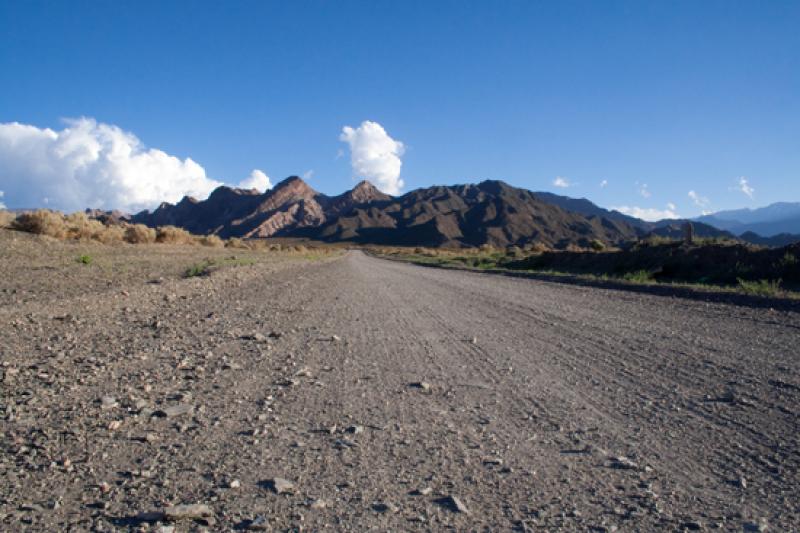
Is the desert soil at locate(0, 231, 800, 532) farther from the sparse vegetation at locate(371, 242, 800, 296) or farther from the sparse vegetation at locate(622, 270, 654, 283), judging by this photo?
the sparse vegetation at locate(622, 270, 654, 283)

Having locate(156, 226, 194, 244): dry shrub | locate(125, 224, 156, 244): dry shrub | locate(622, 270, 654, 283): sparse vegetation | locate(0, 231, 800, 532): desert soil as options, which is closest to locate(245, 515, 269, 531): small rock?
locate(0, 231, 800, 532): desert soil

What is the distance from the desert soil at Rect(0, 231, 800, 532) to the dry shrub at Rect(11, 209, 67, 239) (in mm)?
17187

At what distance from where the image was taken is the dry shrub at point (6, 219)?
22.1 metres

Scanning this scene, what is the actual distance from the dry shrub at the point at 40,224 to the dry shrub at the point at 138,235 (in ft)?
29.3

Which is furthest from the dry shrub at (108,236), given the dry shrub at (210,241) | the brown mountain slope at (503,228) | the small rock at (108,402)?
the brown mountain slope at (503,228)

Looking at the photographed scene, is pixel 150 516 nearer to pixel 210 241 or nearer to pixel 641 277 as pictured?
pixel 641 277

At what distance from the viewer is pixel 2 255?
53.7 ft

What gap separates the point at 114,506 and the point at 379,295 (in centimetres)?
1157

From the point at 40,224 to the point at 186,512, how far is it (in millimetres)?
25303

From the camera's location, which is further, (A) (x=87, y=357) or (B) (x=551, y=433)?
(A) (x=87, y=357)

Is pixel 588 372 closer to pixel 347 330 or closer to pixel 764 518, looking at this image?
pixel 764 518

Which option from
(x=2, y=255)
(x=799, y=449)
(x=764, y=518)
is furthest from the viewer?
(x=2, y=255)

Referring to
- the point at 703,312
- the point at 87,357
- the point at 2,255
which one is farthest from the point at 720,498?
the point at 2,255

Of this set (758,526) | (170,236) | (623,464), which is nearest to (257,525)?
(623,464)
